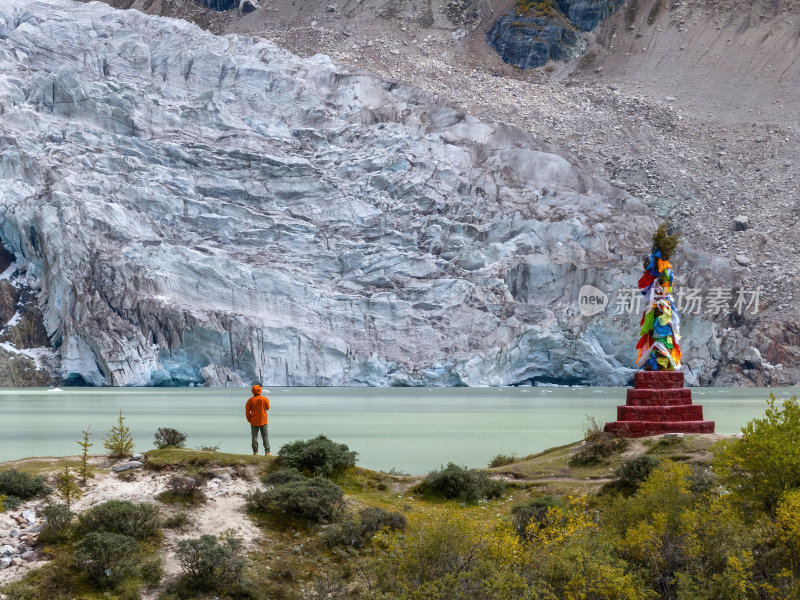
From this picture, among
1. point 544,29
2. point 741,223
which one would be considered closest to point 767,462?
point 741,223

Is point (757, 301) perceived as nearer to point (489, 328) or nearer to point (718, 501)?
point (489, 328)

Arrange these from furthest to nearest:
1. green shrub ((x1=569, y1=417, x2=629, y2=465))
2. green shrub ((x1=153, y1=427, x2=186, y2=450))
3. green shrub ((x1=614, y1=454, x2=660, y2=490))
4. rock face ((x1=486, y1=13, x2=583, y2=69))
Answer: rock face ((x1=486, y1=13, x2=583, y2=69))
green shrub ((x1=569, y1=417, x2=629, y2=465))
green shrub ((x1=153, y1=427, x2=186, y2=450))
green shrub ((x1=614, y1=454, x2=660, y2=490))

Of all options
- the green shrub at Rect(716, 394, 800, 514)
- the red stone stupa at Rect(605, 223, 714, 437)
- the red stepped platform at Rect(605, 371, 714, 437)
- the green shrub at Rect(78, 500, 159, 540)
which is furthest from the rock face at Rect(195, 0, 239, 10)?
the green shrub at Rect(716, 394, 800, 514)

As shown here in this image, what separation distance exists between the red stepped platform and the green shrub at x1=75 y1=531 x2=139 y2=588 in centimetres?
934

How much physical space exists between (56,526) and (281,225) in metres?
52.4

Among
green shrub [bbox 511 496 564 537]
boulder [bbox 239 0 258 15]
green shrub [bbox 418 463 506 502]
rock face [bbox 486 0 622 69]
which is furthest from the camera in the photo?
boulder [bbox 239 0 258 15]

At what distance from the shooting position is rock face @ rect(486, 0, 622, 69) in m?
106

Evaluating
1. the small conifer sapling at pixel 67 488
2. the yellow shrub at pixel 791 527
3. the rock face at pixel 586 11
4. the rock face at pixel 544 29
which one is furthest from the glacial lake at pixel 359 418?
the rock face at pixel 586 11

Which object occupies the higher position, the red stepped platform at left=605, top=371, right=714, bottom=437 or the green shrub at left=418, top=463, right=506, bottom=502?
the red stepped platform at left=605, top=371, right=714, bottom=437

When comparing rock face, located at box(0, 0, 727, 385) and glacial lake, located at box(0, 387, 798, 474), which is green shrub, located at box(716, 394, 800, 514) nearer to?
glacial lake, located at box(0, 387, 798, 474)

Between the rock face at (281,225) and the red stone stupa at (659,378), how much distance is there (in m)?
37.0

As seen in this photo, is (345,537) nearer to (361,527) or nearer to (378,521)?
(361,527)

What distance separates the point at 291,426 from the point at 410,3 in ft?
299

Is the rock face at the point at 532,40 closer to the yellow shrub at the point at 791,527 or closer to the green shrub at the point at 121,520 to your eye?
the green shrub at the point at 121,520
